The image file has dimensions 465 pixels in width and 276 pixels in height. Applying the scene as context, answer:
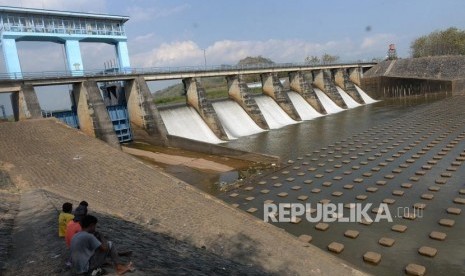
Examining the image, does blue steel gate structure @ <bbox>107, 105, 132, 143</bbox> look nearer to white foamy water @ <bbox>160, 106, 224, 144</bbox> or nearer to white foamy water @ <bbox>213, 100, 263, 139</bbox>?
white foamy water @ <bbox>160, 106, 224, 144</bbox>

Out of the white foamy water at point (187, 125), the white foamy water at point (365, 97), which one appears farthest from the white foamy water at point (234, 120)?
the white foamy water at point (365, 97)

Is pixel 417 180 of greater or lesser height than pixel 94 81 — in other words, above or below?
below

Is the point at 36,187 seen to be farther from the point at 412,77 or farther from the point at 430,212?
the point at 412,77

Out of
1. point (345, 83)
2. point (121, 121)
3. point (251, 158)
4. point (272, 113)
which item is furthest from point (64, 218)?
point (345, 83)

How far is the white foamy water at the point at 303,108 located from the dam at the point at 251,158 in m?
0.29

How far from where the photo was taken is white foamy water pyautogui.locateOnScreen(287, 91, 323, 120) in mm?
44000

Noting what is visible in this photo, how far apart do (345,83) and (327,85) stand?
6901 millimetres

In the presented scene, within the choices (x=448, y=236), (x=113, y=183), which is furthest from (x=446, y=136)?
(x=113, y=183)

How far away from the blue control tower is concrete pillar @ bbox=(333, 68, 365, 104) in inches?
1411

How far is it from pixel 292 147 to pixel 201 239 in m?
17.8

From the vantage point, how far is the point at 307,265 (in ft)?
31.9

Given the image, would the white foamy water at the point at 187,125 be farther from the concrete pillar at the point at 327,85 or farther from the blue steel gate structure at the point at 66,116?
the concrete pillar at the point at 327,85

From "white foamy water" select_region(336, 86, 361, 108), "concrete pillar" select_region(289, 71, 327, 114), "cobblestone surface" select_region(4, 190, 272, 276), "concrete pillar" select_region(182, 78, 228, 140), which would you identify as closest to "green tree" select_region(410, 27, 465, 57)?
"white foamy water" select_region(336, 86, 361, 108)

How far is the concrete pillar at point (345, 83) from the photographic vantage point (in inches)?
2196
